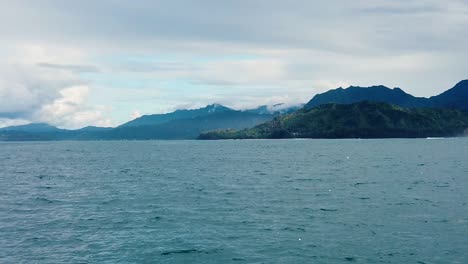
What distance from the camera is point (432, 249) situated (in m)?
47.0

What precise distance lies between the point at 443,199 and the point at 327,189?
23.4 meters

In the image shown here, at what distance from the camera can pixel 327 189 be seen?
93.6 m

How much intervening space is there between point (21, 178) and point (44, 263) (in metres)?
94.9

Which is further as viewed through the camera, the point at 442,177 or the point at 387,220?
the point at 442,177

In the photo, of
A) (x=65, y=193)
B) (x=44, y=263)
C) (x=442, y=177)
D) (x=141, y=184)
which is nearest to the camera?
(x=44, y=263)

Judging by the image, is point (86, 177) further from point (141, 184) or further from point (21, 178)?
point (141, 184)

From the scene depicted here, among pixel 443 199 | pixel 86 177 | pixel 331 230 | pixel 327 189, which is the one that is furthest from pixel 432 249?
pixel 86 177

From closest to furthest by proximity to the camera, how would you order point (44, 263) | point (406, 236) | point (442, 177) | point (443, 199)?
point (44, 263) < point (406, 236) < point (443, 199) < point (442, 177)

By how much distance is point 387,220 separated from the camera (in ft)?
199

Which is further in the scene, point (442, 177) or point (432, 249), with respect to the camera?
point (442, 177)

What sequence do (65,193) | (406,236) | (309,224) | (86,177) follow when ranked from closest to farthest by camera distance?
(406,236) < (309,224) < (65,193) < (86,177)

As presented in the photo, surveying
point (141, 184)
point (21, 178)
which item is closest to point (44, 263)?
point (141, 184)

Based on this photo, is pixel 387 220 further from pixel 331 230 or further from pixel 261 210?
pixel 261 210

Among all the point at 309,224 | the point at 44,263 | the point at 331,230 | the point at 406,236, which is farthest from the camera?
the point at 309,224
